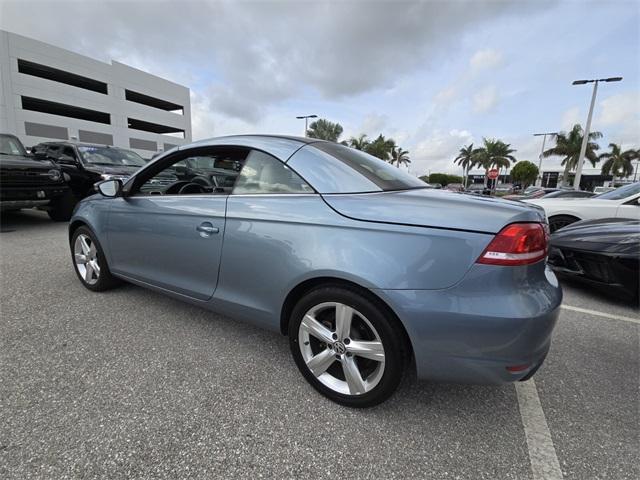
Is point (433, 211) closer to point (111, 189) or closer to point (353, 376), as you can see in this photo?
point (353, 376)

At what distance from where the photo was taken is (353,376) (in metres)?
1.76

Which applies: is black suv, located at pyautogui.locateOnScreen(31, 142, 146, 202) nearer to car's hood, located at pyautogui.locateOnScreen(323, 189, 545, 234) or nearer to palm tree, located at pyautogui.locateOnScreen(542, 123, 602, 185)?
car's hood, located at pyautogui.locateOnScreen(323, 189, 545, 234)

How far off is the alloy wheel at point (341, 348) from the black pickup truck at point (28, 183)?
252 inches

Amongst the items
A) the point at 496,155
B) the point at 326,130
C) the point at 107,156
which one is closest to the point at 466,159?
the point at 496,155

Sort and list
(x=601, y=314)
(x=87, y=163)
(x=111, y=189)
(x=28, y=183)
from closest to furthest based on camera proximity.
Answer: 1. (x=111, y=189)
2. (x=601, y=314)
3. (x=28, y=183)
4. (x=87, y=163)

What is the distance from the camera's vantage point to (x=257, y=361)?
2.23 metres

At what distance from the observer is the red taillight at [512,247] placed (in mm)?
1449

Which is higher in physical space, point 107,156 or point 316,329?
point 107,156

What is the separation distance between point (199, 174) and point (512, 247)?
8.24ft

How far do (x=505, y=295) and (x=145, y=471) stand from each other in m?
1.73

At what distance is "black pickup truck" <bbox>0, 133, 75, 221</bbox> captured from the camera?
5527mm

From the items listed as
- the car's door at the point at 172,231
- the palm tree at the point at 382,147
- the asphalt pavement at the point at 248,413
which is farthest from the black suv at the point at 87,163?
the palm tree at the point at 382,147

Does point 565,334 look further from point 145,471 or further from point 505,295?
point 145,471

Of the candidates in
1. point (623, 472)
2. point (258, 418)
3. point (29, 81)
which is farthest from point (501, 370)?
point (29, 81)
